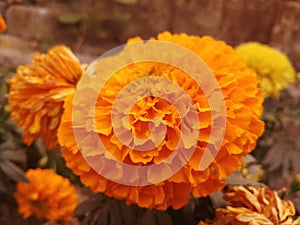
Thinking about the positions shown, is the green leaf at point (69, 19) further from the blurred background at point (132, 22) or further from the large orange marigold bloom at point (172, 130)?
the large orange marigold bloom at point (172, 130)

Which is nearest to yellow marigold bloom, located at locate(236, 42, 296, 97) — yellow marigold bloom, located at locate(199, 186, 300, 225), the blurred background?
yellow marigold bloom, located at locate(199, 186, 300, 225)

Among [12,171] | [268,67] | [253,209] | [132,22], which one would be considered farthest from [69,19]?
[253,209]

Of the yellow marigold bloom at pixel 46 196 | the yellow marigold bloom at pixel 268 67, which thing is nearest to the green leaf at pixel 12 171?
the yellow marigold bloom at pixel 46 196

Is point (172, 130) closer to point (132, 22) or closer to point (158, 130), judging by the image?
point (158, 130)

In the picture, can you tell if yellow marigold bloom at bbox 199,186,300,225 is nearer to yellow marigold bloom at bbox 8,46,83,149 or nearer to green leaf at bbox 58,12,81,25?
yellow marigold bloom at bbox 8,46,83,149

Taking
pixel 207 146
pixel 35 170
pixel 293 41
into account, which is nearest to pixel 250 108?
pixel 207 146
